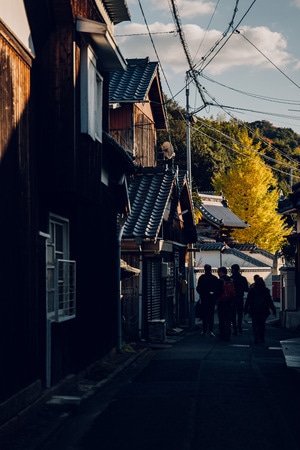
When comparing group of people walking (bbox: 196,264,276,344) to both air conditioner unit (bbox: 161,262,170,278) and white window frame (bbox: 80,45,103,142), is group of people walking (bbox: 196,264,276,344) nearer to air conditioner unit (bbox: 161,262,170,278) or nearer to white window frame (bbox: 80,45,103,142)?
air conditioner unit (bbox: 161,262,170,278)

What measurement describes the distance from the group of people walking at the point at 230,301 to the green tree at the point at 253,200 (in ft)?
95.7

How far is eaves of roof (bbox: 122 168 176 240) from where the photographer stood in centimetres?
2145

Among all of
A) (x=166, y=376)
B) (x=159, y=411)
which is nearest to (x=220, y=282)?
(x=166, y=376)

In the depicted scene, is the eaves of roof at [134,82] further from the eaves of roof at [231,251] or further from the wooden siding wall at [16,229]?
the wooden siding wall at [16,229]

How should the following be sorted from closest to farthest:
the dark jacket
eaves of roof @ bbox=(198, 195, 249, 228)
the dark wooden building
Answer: the dark wooden building < the dark jacket < eaves of roof @ bbox=(198, 195, 249, 228)

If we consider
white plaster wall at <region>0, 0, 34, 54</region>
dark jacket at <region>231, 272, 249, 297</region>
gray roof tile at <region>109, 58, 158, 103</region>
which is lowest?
dark jacket at <region>231, 272, 249, 297</region>

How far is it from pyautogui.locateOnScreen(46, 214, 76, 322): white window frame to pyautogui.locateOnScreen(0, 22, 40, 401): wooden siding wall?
4.13 feet

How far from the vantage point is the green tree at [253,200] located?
52344 mm

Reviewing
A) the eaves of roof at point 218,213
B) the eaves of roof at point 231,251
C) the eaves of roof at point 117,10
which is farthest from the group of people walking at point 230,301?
the eaves of roof at point 218,213

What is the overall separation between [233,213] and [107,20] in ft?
122

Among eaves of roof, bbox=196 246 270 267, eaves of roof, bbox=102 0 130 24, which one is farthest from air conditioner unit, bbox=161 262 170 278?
eaves of roof, bbox=196 246 270 267

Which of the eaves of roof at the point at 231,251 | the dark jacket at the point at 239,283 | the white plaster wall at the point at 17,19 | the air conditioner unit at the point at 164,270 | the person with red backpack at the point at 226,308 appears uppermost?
the white plaster wall at the point at 17,19

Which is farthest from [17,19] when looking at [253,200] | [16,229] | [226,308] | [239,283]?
[253,200]

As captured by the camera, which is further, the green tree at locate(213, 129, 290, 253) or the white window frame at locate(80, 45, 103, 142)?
the green tree at locate(213, 129, 290, 253)
